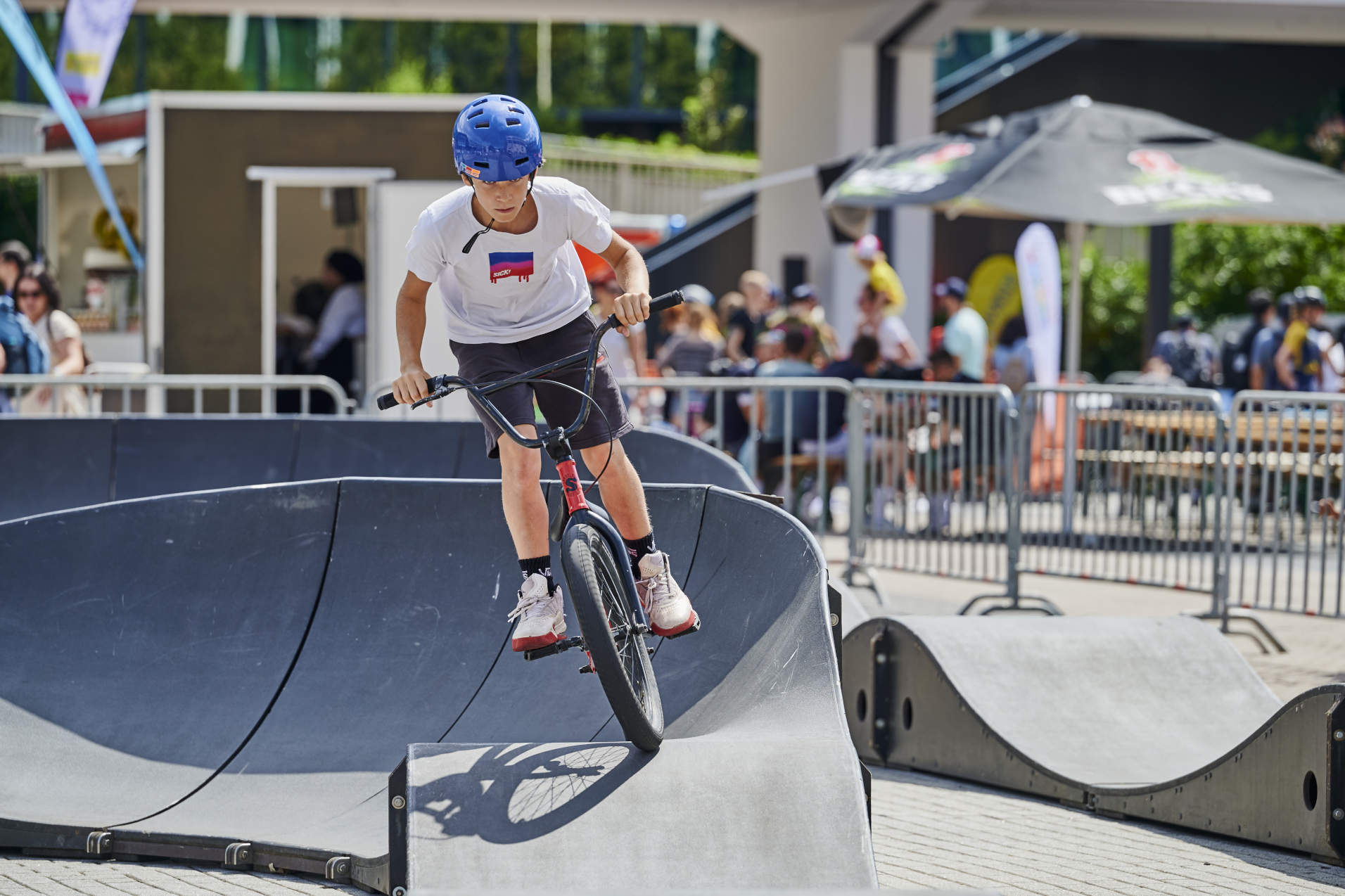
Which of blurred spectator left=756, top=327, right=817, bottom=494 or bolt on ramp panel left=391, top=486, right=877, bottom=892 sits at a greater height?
blurred spectator left=756, top=327, right=817, bottom=494

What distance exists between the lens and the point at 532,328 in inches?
205

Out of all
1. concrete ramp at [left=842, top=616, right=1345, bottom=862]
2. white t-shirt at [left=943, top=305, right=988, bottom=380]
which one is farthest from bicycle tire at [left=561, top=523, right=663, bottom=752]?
white t-shirt at [left=943, top=305, right=988, bottom=380]

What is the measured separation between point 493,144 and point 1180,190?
8707 millimetres

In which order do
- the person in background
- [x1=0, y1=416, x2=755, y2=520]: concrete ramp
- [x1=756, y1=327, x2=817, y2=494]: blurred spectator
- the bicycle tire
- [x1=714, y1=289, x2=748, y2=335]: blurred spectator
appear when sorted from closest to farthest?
the bicycle tire, [x1=0, y1=416, x2=755, y2=520]: concrete ramp, [x1=756, y1=327, x2=817, y2=494]: blurred spectator, the person in background, [x1=714, y1=289, x2=748, y2=335]: blurred spectator

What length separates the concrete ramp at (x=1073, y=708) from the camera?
598 centimetres

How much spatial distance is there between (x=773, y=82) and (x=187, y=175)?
36.1ft

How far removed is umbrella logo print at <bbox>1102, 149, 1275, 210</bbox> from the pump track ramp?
7277 mm

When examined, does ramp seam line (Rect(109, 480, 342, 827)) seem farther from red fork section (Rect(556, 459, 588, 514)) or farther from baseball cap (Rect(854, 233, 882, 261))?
baseball cap (Rect(854, 233, 882, 261))

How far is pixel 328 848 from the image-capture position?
4.93 m

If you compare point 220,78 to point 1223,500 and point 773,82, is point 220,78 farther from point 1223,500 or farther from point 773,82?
point 1223,500

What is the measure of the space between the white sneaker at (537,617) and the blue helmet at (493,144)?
1311 mm

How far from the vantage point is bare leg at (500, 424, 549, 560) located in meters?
5.12

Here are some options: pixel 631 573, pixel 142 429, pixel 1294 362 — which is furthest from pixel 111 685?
pixel 1294 362

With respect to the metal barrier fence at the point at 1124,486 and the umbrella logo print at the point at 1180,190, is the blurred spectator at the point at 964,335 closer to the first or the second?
the umbrella logo print at the point at 1180,190
